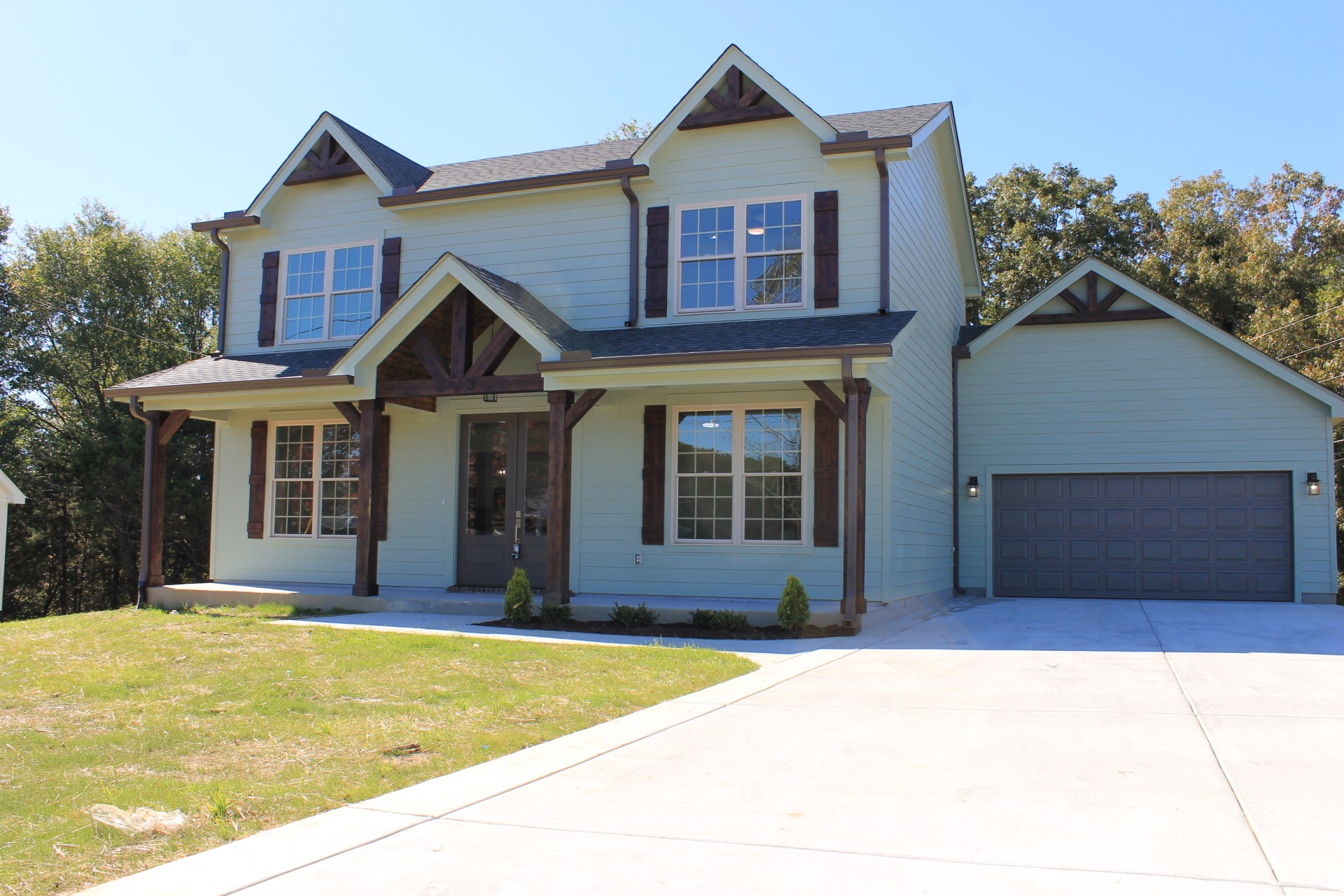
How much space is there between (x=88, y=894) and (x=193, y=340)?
29440 mm

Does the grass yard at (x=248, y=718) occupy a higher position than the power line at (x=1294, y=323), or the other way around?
the power line at (x=1294, y=323)

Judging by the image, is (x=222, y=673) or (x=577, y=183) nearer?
(x=222, y=673)

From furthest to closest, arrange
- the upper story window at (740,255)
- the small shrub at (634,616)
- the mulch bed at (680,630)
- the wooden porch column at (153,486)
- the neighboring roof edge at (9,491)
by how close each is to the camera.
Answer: the wooden porch column at (153,486) < the upper story window at (740,255) < the small shrub at (634,616) < the mulch bed at (680,630) < the neighboring roof edge at (9,491)

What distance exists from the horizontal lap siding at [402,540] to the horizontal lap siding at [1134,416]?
8268mm

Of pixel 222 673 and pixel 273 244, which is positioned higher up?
pixel 273 244

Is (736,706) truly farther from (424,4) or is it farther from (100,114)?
(100,114)

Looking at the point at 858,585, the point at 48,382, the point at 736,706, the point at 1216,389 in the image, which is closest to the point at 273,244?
the point at 858,585

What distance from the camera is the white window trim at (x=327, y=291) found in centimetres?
1479

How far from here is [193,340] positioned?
29672 mm

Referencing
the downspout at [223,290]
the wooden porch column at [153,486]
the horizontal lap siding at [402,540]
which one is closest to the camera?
the wooden porch column at [153,486]

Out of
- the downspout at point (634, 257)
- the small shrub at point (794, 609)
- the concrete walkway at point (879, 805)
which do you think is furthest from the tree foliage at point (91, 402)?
the concrete walkway at point (879, 805)

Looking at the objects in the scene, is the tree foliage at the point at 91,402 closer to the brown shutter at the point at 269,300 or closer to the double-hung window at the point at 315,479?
the brown shutter at the point at 269,300

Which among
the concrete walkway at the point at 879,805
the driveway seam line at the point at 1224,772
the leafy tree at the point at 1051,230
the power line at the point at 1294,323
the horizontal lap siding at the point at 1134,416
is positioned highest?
the leafy tree at the point at 1051,230

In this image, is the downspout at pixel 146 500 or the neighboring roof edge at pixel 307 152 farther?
the neighboring roof edge at pixel 307 152
